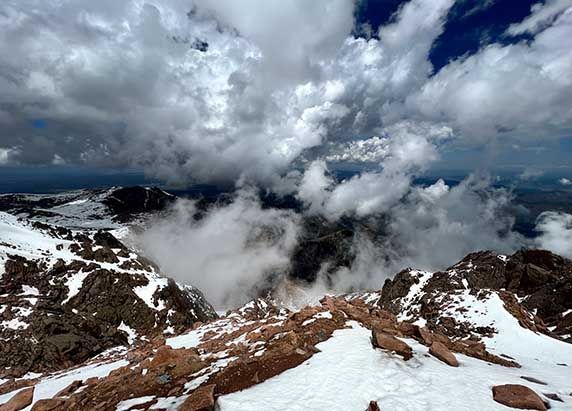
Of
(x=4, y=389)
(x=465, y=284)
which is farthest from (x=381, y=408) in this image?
(x=465, y=284)

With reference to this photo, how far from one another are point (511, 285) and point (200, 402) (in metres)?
91.7

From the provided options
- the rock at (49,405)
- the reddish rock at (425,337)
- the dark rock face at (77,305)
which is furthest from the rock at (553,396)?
the dark rock face at (77,305)

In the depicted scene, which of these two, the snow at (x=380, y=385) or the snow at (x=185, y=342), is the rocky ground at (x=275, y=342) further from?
the snow at (x=185, y=342)

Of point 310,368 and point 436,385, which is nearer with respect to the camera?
point 436,385

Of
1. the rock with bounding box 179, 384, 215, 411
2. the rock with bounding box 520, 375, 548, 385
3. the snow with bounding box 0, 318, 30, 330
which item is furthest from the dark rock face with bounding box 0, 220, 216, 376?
the rock with bounding box 520, 375, 548, 385

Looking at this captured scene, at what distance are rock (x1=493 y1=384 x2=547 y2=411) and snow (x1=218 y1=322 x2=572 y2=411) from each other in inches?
13.3

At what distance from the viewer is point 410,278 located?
9100 centimetres

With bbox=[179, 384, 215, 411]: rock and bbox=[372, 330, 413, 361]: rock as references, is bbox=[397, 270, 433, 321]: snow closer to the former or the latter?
bbox=[372, 330, 413, 361]: rock

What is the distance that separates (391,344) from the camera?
15.7 m

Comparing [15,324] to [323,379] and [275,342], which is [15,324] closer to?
[275,342]

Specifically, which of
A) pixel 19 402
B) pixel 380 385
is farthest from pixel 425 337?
pixel 19 402

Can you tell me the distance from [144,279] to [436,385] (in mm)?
88544

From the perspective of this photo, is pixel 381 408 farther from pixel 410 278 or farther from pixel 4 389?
pixel 410 278

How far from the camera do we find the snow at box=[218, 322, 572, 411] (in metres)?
10.6
